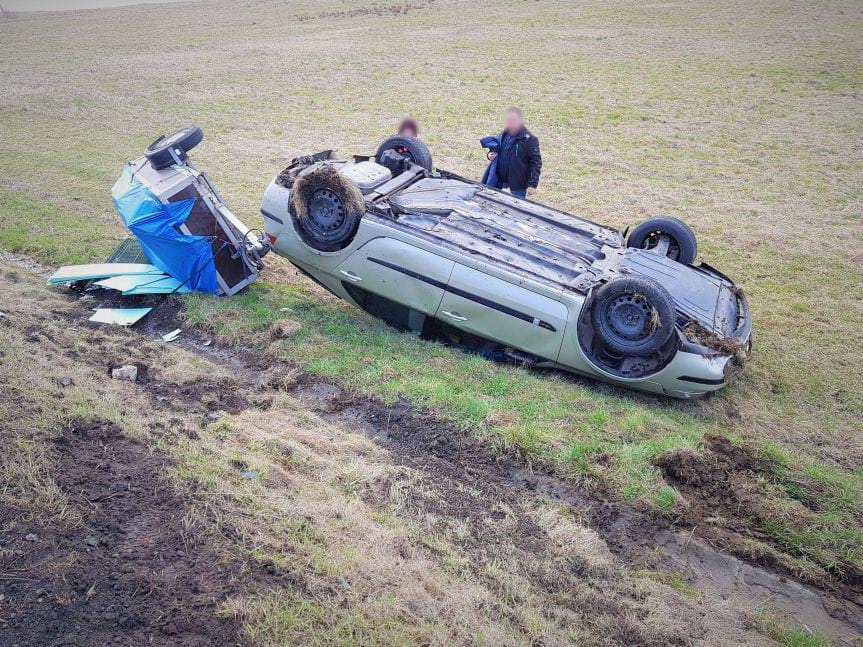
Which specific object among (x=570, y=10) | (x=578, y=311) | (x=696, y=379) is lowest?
(x=696, y=379)

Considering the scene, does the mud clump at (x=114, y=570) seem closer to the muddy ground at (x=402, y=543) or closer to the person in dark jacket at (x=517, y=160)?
the muddy ground at (x=402, y=543)

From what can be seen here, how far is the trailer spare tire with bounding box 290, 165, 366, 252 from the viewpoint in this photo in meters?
7.10

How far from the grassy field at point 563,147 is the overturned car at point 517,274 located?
0.39m

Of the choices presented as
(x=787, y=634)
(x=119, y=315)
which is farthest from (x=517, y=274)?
(x=119, y=315)

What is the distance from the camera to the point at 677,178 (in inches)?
517

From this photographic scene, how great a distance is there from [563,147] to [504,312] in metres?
9.33

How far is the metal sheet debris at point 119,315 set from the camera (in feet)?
25.2

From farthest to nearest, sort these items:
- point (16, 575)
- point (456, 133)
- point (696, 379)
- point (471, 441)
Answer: point (456, 133) < point (696, 379) < point (471, 441) < point (16, 575)

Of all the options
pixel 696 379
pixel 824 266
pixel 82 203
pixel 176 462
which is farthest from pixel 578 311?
pixel 82 203

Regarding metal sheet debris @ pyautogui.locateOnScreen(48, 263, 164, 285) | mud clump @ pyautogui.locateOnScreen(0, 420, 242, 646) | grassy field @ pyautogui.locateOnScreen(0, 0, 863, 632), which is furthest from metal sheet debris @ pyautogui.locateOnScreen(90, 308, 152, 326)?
mud clump @ pyautogui.locateOnScreen(0, 420, 242, 646)

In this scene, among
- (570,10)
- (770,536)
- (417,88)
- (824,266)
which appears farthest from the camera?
(570,10)

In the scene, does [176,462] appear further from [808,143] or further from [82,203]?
[808,143]

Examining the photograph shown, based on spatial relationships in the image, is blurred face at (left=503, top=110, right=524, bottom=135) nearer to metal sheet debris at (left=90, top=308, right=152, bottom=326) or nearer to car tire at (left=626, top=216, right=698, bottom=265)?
car tire at (left=626, top=216, right=698, bottom=265)

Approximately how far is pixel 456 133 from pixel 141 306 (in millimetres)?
9462
